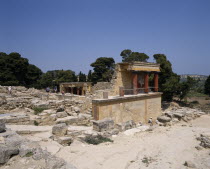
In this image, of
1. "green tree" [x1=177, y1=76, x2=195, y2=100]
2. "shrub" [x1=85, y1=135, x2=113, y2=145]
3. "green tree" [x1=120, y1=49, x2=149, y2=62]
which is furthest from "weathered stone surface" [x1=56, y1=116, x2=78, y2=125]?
"green tree" [x1=120, y1=49, x2=149, y2=62]

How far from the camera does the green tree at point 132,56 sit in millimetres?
34562

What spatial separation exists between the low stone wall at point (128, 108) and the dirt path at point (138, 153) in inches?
112

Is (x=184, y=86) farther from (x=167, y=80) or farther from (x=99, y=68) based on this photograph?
(x=99, y=68)

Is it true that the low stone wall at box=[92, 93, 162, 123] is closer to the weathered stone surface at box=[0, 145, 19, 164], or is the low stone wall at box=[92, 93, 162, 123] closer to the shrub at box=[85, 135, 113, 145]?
the shrub at box=[85, 135, 113, 145]

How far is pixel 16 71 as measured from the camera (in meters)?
34.1

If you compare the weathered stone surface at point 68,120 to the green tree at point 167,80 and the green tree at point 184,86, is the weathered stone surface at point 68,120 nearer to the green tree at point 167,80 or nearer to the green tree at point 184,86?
the green tree at point 167,80

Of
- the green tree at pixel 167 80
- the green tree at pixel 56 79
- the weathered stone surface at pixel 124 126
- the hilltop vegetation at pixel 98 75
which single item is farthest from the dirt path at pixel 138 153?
the green tree at pixel 56 79

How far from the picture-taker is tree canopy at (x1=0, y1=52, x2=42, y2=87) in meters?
32.1

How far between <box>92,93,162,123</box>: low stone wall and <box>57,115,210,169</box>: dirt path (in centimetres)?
285

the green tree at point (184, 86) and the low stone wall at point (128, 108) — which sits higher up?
the green tree at point (184, 86)

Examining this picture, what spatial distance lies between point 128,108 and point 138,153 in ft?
22.2

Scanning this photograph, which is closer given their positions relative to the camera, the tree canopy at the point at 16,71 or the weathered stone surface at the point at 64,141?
the weathered stone surface at the point at 64,141

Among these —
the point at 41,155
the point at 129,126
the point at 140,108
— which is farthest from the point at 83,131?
the point at 140,108

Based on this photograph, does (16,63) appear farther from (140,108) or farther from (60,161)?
(60,161)
